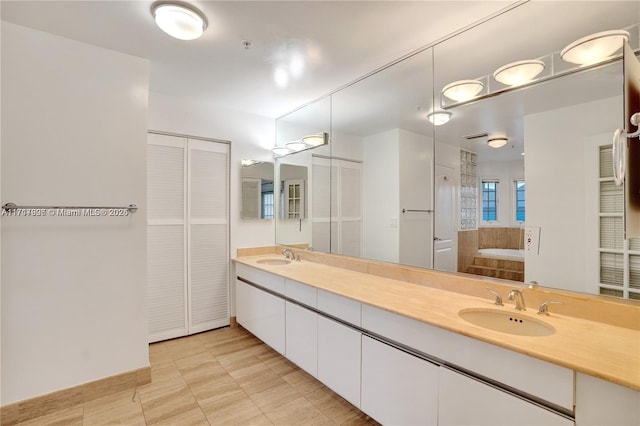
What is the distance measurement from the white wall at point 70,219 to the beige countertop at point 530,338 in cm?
147

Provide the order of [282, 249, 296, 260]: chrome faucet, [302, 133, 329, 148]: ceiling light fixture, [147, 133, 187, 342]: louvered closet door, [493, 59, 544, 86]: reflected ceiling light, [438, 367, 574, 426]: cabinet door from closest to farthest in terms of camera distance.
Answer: [438, 367, 574, 426]: cabinet door, [493, 59, 544, 86]: reflected ceiling light, [147, 133, 187, 342]: louvered closet door, [302, 133, 329, 148]: ceiling light fixture, [282, 249, 296, 260]: chrome faucet

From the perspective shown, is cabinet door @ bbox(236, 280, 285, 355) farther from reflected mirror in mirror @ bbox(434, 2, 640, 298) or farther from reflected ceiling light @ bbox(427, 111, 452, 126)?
reflected ceiling light @ bbox(427, 111, 452, 126)

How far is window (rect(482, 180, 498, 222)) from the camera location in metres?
1.88

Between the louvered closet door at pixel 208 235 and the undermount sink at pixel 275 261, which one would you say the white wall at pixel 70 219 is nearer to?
the louvered closet door at pixel 208 235

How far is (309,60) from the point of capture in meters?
2.36

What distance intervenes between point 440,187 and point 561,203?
2.49 ft

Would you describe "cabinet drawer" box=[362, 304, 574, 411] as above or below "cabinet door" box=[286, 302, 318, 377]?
above

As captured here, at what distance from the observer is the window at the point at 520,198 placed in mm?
1735

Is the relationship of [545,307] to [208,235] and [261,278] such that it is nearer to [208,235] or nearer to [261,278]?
[261,278]

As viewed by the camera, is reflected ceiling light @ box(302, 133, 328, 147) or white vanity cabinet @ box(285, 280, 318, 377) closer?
white vanity cabinet @ box(285, 280, 318, 377)

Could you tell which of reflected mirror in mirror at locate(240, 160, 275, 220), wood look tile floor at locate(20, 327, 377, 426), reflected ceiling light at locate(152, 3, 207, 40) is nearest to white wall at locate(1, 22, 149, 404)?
wood look tile floor at locate(20, 327, 377, 426)

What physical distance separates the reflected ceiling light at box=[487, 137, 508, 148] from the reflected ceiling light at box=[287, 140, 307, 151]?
6.71 feet

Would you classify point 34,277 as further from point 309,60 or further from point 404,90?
point 404,90

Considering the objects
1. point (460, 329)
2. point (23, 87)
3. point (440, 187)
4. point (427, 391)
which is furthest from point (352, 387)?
point (23, 87)
